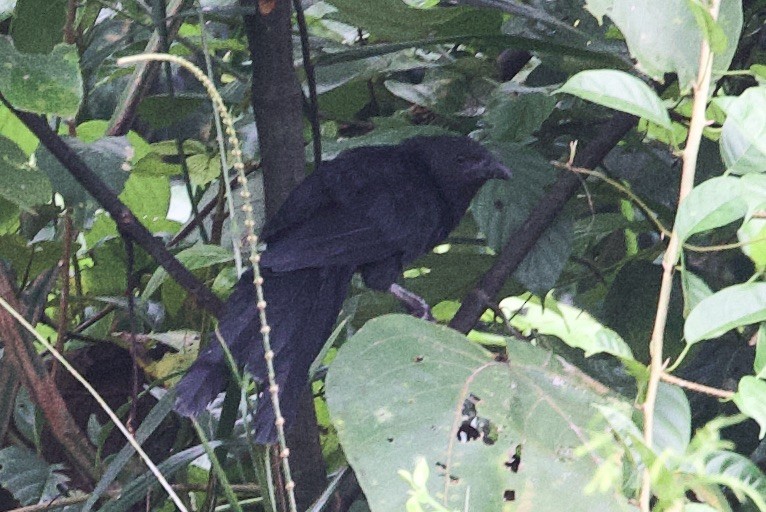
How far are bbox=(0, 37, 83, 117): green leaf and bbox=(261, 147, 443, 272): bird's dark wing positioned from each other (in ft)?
1.50

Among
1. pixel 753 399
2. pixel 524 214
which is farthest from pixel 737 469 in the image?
pixel 524 214

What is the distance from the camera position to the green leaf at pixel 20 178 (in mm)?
1033

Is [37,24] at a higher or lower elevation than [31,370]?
higher

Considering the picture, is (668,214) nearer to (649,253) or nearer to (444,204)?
(649,253)

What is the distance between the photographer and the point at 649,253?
1.50m

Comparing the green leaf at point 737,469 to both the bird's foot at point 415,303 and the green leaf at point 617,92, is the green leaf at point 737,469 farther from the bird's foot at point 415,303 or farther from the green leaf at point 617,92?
the bird's foot at point 415,303

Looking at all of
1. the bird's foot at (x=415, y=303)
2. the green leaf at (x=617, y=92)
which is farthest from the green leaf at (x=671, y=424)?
the bird's foot at (x=415, y=303)

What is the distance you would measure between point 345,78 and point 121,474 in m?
0.69

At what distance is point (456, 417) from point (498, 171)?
0.92m

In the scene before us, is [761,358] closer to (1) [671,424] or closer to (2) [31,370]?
(1) [671,424]

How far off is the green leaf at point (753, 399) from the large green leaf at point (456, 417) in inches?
5.6

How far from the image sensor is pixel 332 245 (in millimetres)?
1653

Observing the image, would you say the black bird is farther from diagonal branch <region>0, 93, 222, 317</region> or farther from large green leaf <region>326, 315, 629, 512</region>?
large green leaf <region>326, 315, 629, 512</region>

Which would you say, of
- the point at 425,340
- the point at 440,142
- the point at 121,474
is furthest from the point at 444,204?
the point at 425,340
